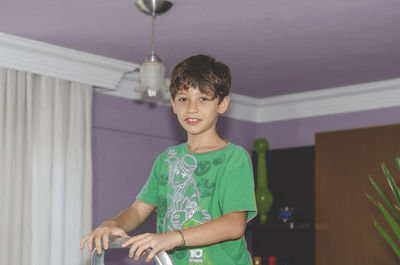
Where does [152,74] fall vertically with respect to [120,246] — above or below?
above

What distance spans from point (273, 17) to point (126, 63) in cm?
132

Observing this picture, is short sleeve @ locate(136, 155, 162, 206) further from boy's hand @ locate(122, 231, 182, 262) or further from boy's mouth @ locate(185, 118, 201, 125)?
boy's hand @ locate(122, 231, 182, 262)

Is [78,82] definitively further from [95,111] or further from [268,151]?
[268,151]

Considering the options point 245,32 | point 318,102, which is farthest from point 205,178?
point 318,102

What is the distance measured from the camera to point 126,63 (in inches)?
186

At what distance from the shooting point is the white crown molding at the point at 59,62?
4.25 m

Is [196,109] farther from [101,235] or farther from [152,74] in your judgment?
[152,74]

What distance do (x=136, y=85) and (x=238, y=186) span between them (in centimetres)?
347

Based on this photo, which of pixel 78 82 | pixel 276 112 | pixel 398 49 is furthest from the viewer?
pixel 276 112

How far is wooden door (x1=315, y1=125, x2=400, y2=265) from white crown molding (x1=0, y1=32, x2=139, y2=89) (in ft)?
5.47

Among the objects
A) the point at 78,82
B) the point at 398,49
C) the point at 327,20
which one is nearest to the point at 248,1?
the point at 327,20

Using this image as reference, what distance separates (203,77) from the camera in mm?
1691

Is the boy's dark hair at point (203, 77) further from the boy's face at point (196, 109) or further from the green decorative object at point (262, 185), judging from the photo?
the green decorative object at point (262, 185)

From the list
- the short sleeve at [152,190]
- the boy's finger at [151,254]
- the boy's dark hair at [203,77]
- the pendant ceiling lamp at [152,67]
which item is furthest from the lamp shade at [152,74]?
the boy's finger at [151,254]
